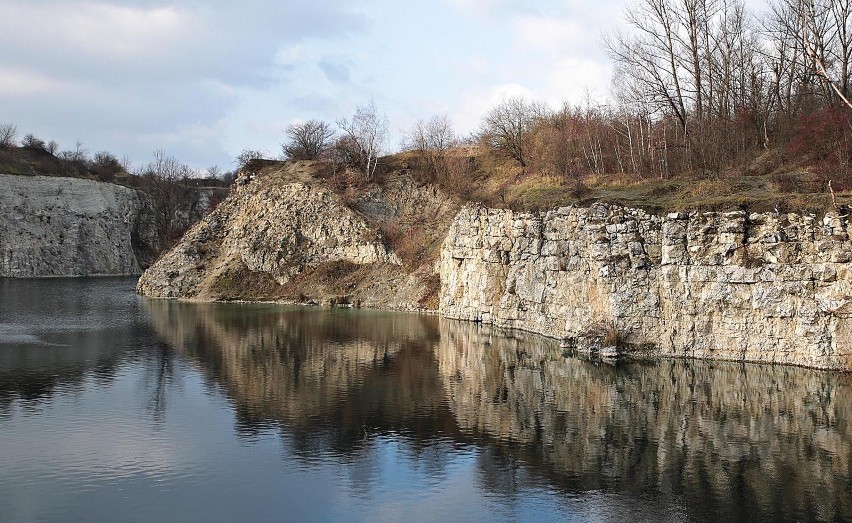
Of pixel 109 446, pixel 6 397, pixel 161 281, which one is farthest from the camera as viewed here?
pixel 161 281

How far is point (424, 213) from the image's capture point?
58344 mm

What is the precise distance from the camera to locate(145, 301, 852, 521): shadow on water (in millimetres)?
14852

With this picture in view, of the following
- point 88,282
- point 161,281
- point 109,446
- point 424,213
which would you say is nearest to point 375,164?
point 424,213

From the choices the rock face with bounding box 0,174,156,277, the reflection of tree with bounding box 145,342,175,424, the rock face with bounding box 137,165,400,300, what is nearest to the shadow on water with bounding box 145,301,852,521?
the reflection of tree with bounding box 145,342,175,424

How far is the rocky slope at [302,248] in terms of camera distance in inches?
2050

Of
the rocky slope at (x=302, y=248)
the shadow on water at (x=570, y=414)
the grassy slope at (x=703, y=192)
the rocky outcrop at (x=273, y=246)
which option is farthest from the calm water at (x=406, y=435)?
the rocky outcrop at (x=273, y=246)

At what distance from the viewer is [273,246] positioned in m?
55.9

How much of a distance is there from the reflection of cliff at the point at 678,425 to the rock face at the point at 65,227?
72.2 metres

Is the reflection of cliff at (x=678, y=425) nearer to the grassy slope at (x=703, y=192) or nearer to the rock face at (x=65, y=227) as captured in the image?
the grassy slope at (x=703, y=192)

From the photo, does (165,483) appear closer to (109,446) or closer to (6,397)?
(109,446)

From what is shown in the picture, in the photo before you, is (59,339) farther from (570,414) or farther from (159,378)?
(570,414)

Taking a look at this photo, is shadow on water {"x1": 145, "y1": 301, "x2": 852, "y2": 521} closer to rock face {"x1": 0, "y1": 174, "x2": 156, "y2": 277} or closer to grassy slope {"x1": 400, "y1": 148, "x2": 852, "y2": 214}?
grassy slope {"x1": 400, "y1": 148, "x2": 852, "y2": 214}

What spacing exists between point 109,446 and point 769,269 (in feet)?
76.8

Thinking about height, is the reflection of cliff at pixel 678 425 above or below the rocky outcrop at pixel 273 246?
below
